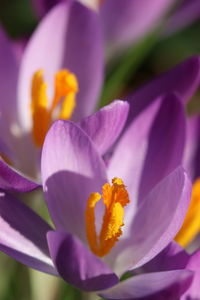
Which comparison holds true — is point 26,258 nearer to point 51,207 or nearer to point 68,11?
point 51,207

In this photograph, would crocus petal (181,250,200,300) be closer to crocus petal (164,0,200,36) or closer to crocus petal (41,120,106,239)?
crocus petal (41,120,106,239)

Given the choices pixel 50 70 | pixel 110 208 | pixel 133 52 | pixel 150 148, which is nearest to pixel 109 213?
pixel 110 208

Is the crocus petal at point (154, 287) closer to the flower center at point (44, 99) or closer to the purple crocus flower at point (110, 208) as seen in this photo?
the purple crocus flower at point (110, 208)

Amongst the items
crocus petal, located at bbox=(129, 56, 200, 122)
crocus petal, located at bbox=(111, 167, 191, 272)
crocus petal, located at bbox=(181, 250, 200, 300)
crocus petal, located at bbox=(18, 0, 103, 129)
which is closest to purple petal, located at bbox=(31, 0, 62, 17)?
crocus petal, located at bbox=(18, 0, 103, 129)

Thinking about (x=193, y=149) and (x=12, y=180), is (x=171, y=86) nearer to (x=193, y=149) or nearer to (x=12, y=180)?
(x=193, y=149)

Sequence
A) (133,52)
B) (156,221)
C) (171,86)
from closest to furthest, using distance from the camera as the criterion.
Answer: (156,221) → (171,86) → (133,52)

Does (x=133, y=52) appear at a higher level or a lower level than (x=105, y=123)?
lower

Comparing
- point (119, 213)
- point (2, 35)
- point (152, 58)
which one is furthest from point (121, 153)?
point (152, 58)
